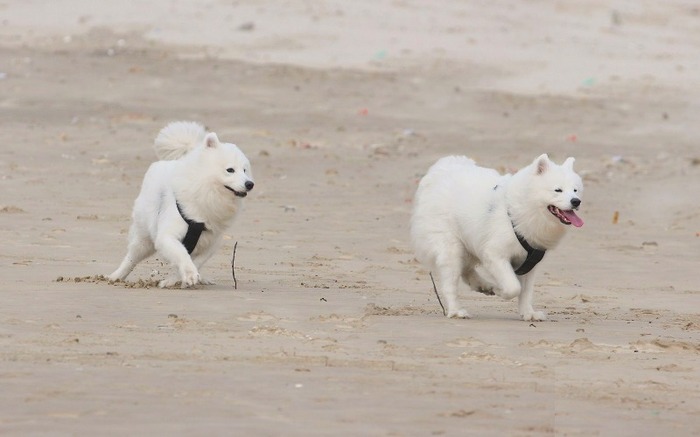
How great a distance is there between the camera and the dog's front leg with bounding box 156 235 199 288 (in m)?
9.72

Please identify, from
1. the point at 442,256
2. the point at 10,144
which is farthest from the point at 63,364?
the point at 10,144

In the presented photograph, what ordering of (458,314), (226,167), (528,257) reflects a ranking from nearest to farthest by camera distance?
(458,314) → (528,257) → (226,167)

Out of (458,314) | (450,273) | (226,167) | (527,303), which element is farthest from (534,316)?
(226,167)

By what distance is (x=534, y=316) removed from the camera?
9336 millimetres

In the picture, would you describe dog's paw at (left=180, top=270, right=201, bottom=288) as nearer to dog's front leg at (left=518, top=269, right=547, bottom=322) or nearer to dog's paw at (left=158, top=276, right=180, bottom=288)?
dog's paw at (left=158, top=276, right=180, bottom=288)

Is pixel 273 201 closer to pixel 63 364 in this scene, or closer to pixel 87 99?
pixel 87 99

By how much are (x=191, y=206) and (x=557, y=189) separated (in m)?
2.61

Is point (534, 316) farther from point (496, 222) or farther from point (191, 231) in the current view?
point (191, 231)

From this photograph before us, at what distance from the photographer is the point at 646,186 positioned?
57.4 feet

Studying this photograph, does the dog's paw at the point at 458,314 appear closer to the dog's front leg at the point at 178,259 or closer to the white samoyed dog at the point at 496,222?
the white samoyed dog at the point at 496,222

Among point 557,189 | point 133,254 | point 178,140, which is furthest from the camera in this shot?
point 178,140

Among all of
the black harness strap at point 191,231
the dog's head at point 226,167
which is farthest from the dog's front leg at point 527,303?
the black harness strap at point 191,231

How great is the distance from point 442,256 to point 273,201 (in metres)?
6.18

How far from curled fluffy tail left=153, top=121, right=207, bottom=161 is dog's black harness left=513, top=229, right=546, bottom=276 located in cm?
272
